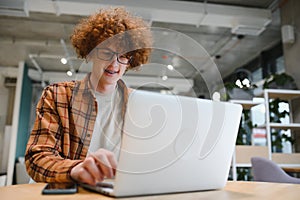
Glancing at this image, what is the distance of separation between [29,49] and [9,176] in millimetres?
2628

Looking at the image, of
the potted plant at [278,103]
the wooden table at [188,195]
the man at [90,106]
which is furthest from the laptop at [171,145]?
the potted plant at [278,103]

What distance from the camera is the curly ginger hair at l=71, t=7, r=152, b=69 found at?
1.16 meters

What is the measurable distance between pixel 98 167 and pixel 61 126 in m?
0.38

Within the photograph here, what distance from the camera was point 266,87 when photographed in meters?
3.52

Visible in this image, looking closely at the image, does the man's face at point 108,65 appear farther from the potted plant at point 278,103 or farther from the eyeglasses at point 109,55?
the potted plant at point 278,103

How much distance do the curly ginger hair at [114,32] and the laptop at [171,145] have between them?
56 cm

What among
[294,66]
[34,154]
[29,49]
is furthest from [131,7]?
[29,49]

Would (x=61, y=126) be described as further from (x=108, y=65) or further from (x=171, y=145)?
(x=171, y=145)

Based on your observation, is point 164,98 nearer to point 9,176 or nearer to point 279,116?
point 279,116

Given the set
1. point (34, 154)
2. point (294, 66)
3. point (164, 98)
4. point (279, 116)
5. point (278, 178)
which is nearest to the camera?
point (164, 98)

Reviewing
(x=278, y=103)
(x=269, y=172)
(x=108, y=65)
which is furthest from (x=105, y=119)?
(x=278, y=103)

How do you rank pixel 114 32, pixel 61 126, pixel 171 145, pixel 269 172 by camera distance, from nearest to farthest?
1. pixel 171 145
2. pixel 61 126
3. pixel 114 32
4. pixel 269 172

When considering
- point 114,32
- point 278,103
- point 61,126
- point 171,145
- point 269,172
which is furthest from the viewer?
point 278,103

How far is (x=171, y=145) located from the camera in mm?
610
